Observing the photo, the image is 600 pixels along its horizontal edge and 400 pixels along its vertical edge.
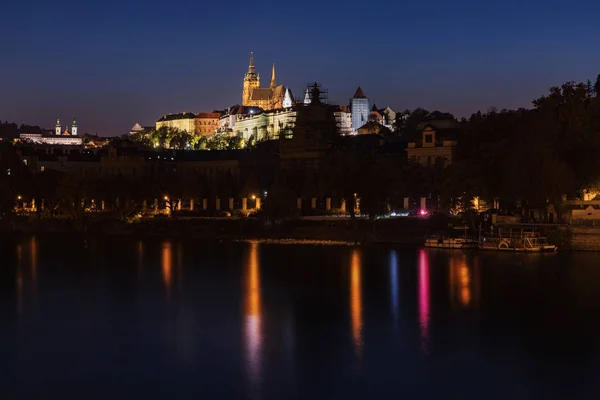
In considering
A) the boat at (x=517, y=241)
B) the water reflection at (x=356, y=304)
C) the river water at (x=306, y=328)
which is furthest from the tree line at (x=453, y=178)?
the water reflection at (x=356, y=304)

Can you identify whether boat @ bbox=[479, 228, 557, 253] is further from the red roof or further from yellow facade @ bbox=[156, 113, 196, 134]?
yellow facade @ bbox=[156, 113, 196, 134]

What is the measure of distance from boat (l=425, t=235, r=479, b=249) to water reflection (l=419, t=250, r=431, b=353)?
89.5 inches

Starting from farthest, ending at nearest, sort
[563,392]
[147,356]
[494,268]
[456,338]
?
[494,268] < [456,338] < [147,356] < [563,392]

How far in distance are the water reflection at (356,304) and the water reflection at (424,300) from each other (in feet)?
4.52

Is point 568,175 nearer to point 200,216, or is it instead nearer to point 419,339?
point 419,339

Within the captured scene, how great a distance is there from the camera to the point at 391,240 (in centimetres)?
3706

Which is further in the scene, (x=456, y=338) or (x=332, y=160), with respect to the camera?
(x=332, y=160)

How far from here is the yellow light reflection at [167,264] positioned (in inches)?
1063

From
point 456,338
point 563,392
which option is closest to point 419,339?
point 456,338

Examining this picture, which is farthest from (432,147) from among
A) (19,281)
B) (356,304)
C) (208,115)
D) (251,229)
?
(208,115)

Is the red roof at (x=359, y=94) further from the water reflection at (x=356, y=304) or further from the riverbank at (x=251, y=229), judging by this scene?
the water reflection at (x=356, y=304)

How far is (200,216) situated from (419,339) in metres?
31.6

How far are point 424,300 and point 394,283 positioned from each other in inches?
109

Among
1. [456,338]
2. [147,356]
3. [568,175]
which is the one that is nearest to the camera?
[147,356]
